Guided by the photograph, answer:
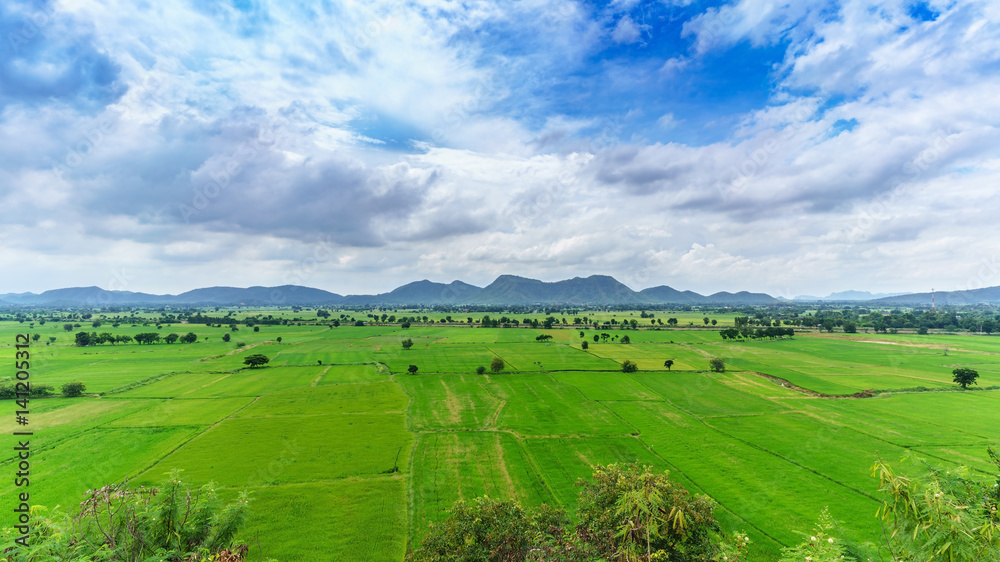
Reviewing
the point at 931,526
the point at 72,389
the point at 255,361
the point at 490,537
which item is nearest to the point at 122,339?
the point at 255,361

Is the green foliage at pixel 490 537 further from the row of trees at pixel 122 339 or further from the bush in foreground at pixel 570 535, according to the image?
the row of trees at pixel 122 339

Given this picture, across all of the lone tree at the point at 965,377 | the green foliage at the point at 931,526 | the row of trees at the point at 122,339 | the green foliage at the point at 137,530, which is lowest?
the lone tree at the point at 965,377

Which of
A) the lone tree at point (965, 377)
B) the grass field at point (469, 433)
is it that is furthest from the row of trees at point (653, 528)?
the lone tree at point (965, 377)

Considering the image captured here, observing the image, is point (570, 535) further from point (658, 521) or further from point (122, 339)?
point (122, 339)

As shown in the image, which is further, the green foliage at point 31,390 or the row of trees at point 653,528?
the green foliage at point 31,390

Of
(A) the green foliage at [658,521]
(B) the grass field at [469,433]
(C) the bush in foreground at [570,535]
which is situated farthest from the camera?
(B) the grass field at [469,433]
